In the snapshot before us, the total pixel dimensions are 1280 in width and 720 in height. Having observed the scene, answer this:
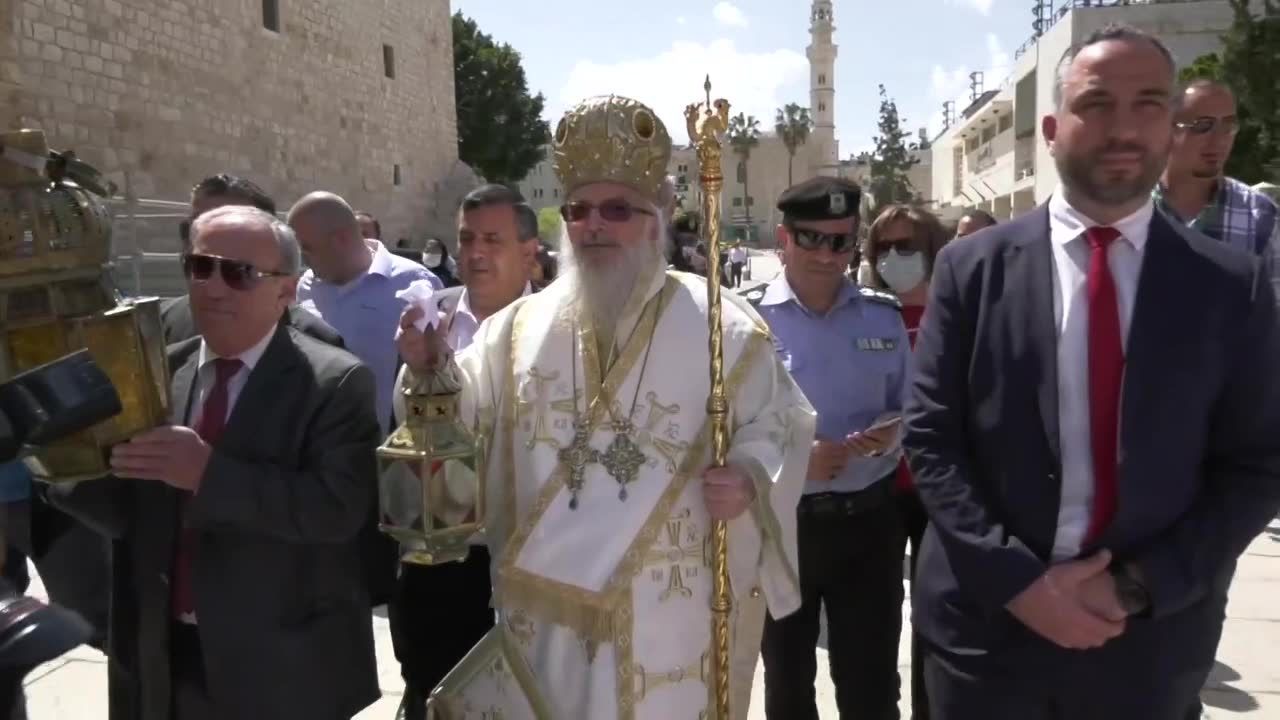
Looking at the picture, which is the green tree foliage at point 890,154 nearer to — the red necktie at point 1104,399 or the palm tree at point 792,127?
the palm tree at point 792,127

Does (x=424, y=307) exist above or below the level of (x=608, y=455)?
above

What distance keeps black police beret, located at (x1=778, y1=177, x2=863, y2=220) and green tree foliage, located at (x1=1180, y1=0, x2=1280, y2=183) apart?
16.7 m

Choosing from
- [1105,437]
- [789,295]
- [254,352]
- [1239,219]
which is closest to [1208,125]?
[1239,219]

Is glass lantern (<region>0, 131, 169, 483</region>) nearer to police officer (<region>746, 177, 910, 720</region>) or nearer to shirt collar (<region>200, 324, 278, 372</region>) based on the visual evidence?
shirt collar (<region>200, 324, 278, 372</region>)

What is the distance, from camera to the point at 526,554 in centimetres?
237

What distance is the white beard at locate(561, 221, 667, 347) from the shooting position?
2.47 meters

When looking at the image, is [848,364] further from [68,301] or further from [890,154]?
[890,154]

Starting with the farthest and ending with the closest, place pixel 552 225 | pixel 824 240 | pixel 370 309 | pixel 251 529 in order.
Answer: pixel 552 225 < pixel 370 309 < pixel 824 240 < pixel 251 529

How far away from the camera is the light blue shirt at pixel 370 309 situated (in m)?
4.33

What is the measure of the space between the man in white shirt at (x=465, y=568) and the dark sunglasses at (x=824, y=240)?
42.0 inches

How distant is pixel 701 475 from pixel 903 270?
5.49 ft

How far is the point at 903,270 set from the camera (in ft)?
12.1

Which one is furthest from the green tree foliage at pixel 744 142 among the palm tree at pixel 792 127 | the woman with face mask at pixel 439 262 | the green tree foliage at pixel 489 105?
the woman with face mask at pixel 439 262

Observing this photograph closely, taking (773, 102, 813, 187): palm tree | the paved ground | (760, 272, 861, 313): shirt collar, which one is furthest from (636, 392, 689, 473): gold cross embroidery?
(773, 102, 813, 187): palm tree
